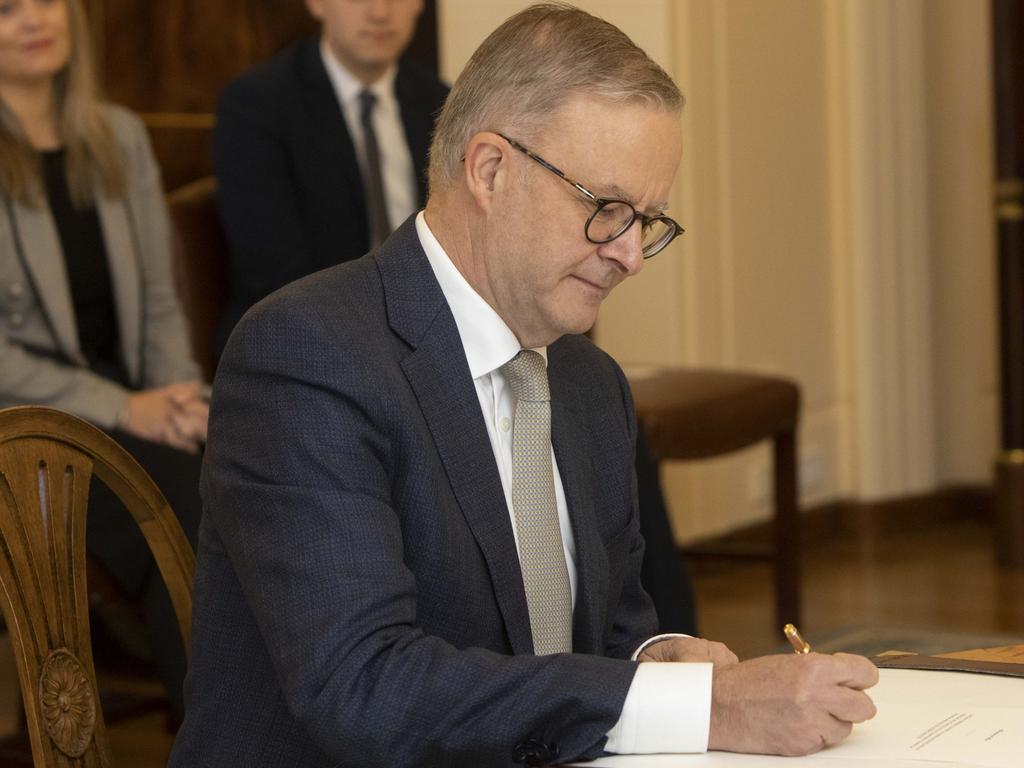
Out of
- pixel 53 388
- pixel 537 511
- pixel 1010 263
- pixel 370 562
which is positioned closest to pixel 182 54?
pixel 53 388

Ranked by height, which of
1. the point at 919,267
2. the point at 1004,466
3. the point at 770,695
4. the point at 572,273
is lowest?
the point at 1004,466

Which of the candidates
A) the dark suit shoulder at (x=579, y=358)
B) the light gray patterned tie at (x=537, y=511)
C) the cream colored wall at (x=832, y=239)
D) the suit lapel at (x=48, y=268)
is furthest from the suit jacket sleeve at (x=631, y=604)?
the cream colored wall at (x=832, y=239)

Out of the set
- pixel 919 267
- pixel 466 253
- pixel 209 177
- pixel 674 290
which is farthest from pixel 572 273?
pixel 919 267

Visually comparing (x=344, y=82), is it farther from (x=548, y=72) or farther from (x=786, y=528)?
(x=548, y=72)

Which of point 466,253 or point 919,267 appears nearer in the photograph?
point 466,253

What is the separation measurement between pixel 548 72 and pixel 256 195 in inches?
86.3

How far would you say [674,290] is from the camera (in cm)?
480

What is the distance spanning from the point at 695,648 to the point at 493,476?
287 mm

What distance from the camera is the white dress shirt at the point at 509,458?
133 cm

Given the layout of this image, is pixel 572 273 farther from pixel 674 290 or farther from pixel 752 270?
pixel 752 270

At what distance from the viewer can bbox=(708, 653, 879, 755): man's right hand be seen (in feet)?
4.24

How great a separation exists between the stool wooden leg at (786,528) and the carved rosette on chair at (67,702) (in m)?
2.86

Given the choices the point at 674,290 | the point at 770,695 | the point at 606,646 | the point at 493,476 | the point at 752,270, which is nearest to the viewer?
the point at 770,695

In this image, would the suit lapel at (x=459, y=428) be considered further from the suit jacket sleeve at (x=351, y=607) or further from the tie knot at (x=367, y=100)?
the tie knot at (x=367, y=100)
